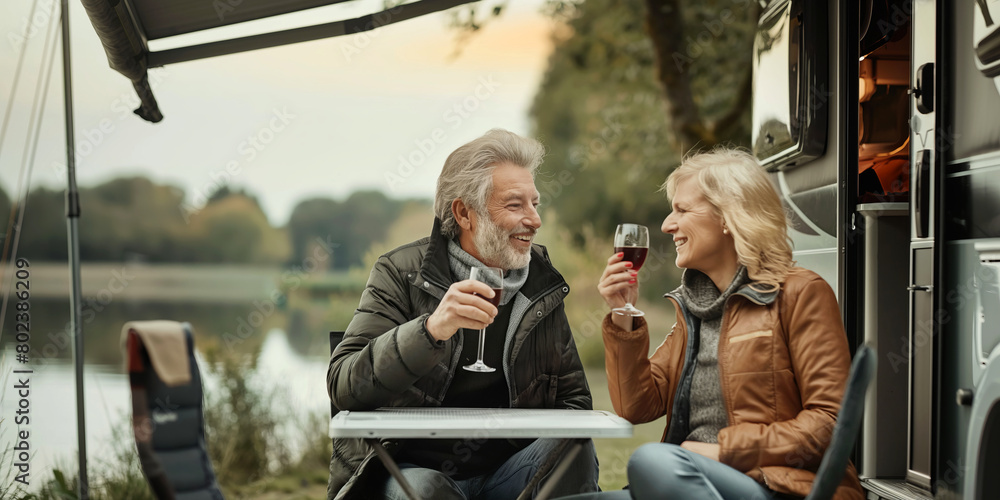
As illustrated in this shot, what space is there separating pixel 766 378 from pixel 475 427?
2.64 feet

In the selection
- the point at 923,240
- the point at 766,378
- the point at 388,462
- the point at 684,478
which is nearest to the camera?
the point at 684,478

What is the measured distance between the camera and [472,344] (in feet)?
8.49

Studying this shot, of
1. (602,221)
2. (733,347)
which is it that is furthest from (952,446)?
(602,221)

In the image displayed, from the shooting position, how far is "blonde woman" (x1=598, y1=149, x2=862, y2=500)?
192 cm

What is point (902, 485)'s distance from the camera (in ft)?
9.01

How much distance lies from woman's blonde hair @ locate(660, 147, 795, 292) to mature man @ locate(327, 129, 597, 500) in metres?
0.60

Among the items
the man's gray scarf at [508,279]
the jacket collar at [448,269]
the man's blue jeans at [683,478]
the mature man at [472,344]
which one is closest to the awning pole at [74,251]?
the mature man at [472,344]

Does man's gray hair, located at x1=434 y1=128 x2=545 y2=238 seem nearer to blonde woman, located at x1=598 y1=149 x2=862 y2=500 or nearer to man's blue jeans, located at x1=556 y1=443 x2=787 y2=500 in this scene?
blonde woman, located at x1=598 y1=149 x2=862 y2=500

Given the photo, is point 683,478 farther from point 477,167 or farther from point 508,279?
point 477,167

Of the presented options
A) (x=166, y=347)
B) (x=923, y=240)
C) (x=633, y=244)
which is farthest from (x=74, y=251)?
(x=923, y=240)

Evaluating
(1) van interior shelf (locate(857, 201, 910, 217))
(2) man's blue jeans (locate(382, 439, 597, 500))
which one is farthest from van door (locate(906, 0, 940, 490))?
(2) man's blue jeans (locate(382, 439, 597, 500))

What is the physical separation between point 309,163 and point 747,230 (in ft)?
27.8

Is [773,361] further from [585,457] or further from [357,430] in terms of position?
[357,430]

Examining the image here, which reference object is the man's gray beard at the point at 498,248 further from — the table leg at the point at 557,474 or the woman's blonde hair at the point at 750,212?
the table leg at the point at 557,474
